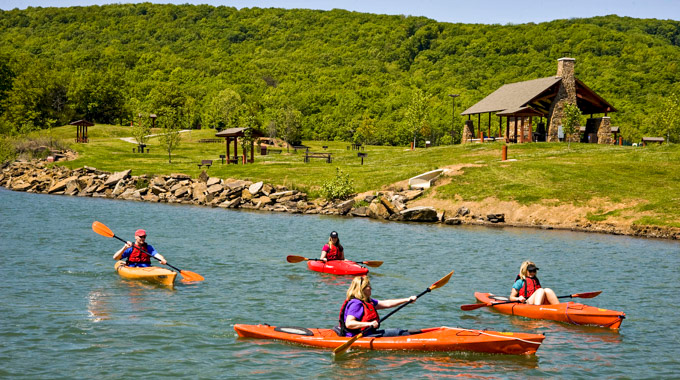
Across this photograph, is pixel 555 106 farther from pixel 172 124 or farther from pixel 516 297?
pixel 172 124

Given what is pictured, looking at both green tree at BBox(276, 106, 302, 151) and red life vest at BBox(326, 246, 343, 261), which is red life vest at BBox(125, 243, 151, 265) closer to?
red life vest at BBox(326, 246, 343, 261)

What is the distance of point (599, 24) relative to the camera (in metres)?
178

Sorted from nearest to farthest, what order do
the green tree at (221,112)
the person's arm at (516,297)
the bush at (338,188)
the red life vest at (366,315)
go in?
the red life vest at (366,315) → the person's arm at (516,297) → the bush at (338,188) → the green tree at (221,112)

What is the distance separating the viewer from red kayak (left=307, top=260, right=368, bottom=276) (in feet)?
75.0

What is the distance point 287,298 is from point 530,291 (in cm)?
681

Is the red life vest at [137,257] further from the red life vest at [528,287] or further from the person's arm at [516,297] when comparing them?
the red life vest at [528,287]

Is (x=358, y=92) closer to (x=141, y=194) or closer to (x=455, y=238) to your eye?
(x=141, y=194)

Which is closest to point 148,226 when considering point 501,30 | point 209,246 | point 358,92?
point 209,246

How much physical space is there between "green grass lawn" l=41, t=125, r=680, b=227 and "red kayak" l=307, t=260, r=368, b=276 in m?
18.7

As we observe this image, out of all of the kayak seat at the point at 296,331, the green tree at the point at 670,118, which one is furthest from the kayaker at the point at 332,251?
the green tree at the point at 670,118

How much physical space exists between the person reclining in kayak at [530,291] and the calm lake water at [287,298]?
0.66 m

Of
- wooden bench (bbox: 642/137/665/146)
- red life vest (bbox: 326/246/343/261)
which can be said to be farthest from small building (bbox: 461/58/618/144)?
red life vest (bbox: 326/246/343/261)

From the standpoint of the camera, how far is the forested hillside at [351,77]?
357ft

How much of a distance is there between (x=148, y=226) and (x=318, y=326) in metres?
21.2
